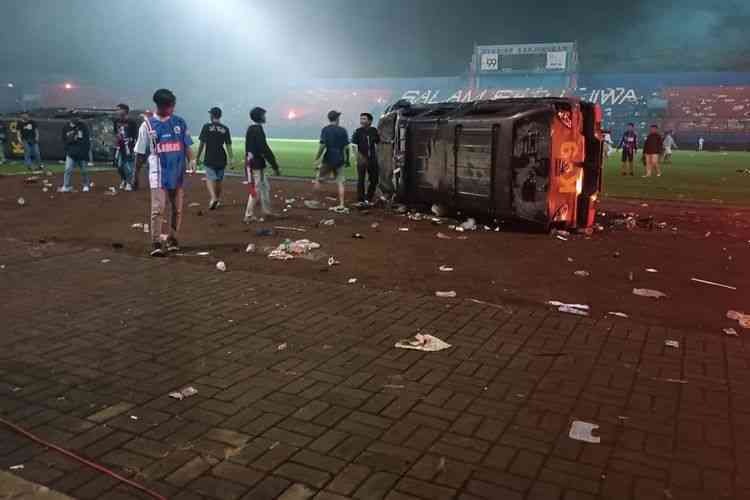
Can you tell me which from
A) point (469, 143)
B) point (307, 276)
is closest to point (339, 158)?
point (469, 143)

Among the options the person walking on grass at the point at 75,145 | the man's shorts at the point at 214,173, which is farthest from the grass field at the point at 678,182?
the man's shorts at the point at 214,173

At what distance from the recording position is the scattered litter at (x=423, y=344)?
4.75 m

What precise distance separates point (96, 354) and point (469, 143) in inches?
279

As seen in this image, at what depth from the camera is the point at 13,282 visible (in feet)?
21.4

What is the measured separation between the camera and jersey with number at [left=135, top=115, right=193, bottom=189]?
25.6ft

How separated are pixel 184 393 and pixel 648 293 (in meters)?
4.68

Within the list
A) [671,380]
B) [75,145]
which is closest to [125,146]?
[75,145]

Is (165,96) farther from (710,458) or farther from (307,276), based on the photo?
(710,458)

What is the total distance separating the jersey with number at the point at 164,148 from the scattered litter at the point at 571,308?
488 centimetres

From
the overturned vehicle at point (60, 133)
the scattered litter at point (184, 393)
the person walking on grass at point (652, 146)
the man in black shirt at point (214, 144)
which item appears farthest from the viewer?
the overturned vehicle at point (60, 133)

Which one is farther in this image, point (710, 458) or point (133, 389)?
point (133, 389)

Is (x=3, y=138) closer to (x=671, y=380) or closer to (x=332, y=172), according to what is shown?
(x=332, y=172)

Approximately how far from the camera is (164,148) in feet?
25.7

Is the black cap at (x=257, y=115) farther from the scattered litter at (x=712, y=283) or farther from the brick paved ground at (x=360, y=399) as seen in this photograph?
the scattered litter at (x=712, y=283)
